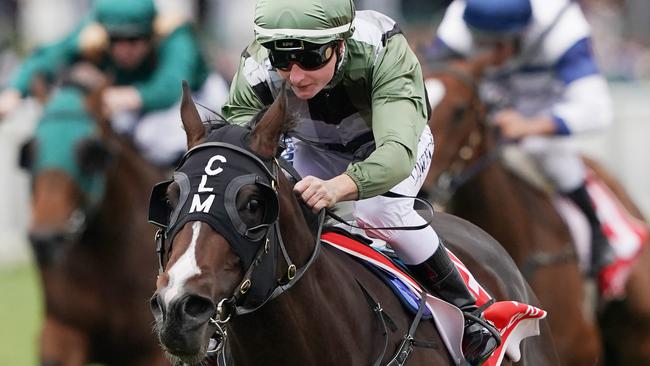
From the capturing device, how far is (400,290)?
4.78 m

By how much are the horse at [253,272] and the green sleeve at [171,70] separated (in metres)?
4.02

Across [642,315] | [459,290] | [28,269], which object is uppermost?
[459,290]

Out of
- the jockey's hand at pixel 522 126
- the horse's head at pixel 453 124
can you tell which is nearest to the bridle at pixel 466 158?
the horse's head at pixel 453 124

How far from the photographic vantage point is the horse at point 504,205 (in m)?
7.77

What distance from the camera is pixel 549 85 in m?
8.80

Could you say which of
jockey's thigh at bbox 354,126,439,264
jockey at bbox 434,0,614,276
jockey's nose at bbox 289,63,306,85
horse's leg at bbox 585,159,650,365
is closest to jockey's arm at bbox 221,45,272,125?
jockey's nose at bbox 289,63,306,85

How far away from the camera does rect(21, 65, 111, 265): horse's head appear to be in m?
7.32

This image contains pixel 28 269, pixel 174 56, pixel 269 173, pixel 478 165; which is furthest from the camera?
pixel 28 269

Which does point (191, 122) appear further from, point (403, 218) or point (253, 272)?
point (403, 218)

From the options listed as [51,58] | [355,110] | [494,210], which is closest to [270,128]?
[355,110]

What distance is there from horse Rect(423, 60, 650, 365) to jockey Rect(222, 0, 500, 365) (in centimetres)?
260

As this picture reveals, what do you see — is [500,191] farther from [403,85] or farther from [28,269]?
[28,269]

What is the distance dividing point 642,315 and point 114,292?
3.32 metres

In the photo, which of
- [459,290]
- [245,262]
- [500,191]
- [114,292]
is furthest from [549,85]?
[245,262]
